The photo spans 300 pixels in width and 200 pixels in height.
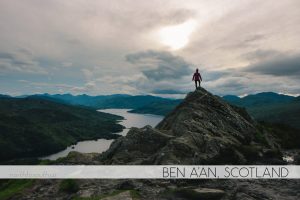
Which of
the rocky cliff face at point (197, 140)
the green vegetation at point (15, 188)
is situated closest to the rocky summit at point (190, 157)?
the rocky cliff face at point (197, 140)

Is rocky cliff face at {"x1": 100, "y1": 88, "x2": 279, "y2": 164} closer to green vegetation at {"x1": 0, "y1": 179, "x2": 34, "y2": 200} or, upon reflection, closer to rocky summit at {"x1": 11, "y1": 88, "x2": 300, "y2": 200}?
rocky summit at {"x1": 11, "y1": 88, "x2": 300, "y2": 200}

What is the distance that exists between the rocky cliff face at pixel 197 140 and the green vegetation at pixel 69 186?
710 cm

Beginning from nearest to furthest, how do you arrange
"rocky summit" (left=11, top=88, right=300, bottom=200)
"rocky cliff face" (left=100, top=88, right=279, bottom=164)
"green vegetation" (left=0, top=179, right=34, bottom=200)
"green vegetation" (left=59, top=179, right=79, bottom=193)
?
"rocky summit" (left=11, top=88, right=300, bottom=200)
"green vegetation" (left=59, top=179, right=79, bottom=193)
"green vegetation" (left=0, top=179, right=34, bottom=200)
"rocky cliff face" (left=100, top=88, right=279, bottom=164)

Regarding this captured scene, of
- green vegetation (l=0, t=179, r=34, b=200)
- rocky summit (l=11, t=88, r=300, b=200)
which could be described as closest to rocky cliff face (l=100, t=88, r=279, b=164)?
rocky summit (l=11, t=88, r=300, b=200)

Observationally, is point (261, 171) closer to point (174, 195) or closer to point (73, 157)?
point (174, 195)

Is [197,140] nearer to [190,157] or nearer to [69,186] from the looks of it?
[190,157]

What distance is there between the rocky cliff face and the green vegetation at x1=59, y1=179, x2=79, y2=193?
710cm

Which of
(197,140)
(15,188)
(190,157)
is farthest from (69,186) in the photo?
(197,140)

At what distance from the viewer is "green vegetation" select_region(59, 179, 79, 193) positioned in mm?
25734

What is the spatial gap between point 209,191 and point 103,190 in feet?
31.1

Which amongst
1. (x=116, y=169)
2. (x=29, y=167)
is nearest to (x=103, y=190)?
(x=116, y=169)

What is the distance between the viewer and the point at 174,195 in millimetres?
21984

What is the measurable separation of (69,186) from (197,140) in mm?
14969

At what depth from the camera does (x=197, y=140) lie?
107 feet
